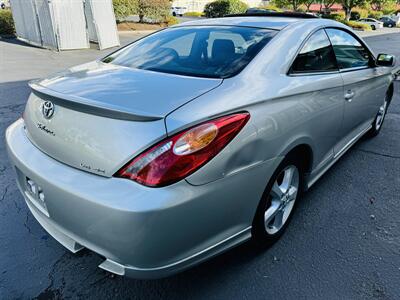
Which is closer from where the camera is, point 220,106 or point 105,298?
point 220,106

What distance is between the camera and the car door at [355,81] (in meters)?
2.91

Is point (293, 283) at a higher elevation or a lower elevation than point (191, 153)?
lower

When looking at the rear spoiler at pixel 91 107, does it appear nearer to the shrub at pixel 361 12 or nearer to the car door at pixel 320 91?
the car door at pixel 320 91

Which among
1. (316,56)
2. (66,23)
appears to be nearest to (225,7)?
(66,23)

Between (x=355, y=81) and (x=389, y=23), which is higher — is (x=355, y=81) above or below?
above

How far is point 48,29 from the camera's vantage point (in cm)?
1211

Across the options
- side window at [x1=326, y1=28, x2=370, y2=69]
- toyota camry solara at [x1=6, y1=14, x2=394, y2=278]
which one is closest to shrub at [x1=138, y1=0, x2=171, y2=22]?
side window at [x1=326, y1=28, x2=370, y2=69]

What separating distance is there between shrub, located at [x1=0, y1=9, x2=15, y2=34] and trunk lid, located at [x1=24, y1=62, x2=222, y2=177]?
15.8m

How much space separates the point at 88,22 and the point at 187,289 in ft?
44.8

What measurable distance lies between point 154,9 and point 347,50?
21.3 m

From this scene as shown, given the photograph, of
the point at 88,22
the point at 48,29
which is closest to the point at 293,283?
the point at 48,29

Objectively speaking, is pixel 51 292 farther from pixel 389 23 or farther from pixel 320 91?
pixel 389 23

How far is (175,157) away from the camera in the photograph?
152 cm

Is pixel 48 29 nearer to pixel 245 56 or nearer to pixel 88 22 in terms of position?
pixel 88 22
